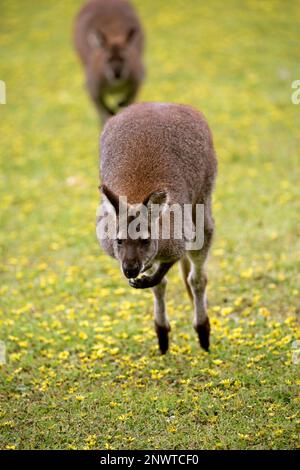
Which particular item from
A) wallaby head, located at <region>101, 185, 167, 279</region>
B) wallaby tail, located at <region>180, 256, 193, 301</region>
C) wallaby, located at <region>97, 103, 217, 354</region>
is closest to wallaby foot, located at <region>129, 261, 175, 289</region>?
wallaby, located at <region>97, 103, 217, 354</region>

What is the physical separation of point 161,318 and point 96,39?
311 inches

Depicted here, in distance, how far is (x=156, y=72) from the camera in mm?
15398

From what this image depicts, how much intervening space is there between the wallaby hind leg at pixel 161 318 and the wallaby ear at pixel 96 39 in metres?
7.72

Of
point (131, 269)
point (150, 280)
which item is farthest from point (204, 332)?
point (131, 269)

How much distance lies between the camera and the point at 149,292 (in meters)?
7.17

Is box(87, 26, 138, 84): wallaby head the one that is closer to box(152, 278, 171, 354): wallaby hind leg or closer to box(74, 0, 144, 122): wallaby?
box(74, 0, 144, 122): wallaby

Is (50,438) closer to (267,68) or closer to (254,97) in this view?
(254,97)

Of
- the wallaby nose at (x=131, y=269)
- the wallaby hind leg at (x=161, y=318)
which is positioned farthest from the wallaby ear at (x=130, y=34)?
the wallaby nose at (x=131, y=269)

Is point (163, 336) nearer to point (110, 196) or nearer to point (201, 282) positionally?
point (201, 282)

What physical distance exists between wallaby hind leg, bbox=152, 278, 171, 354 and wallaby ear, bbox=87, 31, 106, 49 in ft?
25.3

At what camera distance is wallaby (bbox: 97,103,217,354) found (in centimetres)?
462

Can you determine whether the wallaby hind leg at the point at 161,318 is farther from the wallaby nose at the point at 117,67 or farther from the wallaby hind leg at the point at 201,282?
the wallaby nose at the point at 117,67

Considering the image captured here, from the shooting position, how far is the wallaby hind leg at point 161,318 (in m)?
5.57

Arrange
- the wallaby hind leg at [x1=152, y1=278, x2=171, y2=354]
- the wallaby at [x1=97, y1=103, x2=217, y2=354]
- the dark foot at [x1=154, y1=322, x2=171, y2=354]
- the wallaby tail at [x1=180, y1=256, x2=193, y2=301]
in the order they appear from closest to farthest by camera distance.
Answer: the wallaby at [x1=97, y1=103, x2=217, y2=354] < the wallaby hind leg at [x1=152, y1=278, x2=171, y2=354] < the dark foot at [x1=154, y1=322, x2=171, y2=354] < the wallaby tail at [x1=180, y1=256, x2=193, y2=301]
